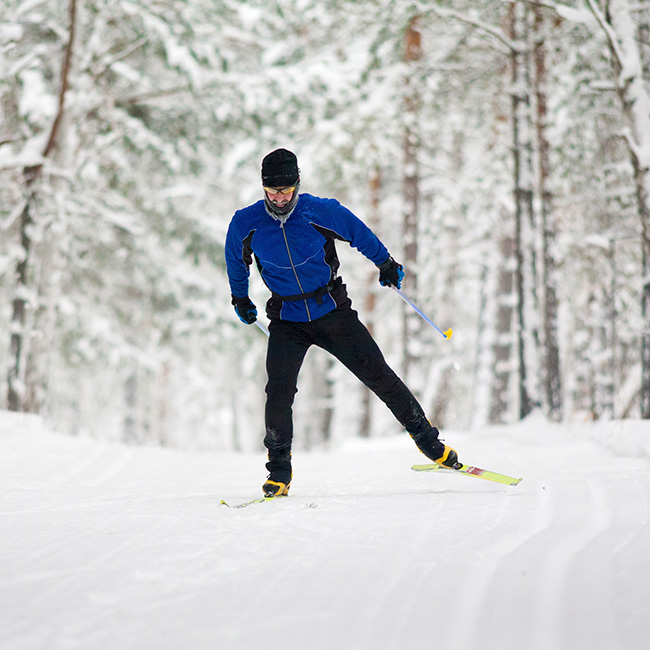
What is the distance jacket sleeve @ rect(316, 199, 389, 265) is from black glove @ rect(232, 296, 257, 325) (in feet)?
2.62

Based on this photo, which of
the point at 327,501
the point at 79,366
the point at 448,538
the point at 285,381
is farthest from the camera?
the point at 79,366

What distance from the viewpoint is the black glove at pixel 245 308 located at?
4.18 m

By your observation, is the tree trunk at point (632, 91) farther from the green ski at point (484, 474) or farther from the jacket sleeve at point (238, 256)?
the jacket sleeve at point (238, 256)

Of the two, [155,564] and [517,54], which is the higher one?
[517,54]

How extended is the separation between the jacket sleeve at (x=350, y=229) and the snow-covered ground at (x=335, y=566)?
4.75 feet

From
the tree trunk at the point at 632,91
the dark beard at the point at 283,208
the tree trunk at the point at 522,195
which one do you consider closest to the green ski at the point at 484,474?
the dark beard at the point at 283,208

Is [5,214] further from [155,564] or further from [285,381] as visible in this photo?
[155,564]

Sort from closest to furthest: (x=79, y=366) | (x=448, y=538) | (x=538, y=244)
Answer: (x=448, y=538) < (x=79, y=366) < (x=538, y=244)

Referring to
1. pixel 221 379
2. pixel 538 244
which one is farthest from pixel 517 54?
pixel 221 379

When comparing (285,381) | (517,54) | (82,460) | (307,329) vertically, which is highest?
(517,54)

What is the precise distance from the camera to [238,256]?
12.8 ft

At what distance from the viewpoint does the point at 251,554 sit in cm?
248

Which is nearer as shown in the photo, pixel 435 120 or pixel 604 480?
pixel 604 480

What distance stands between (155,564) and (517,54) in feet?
28.8
